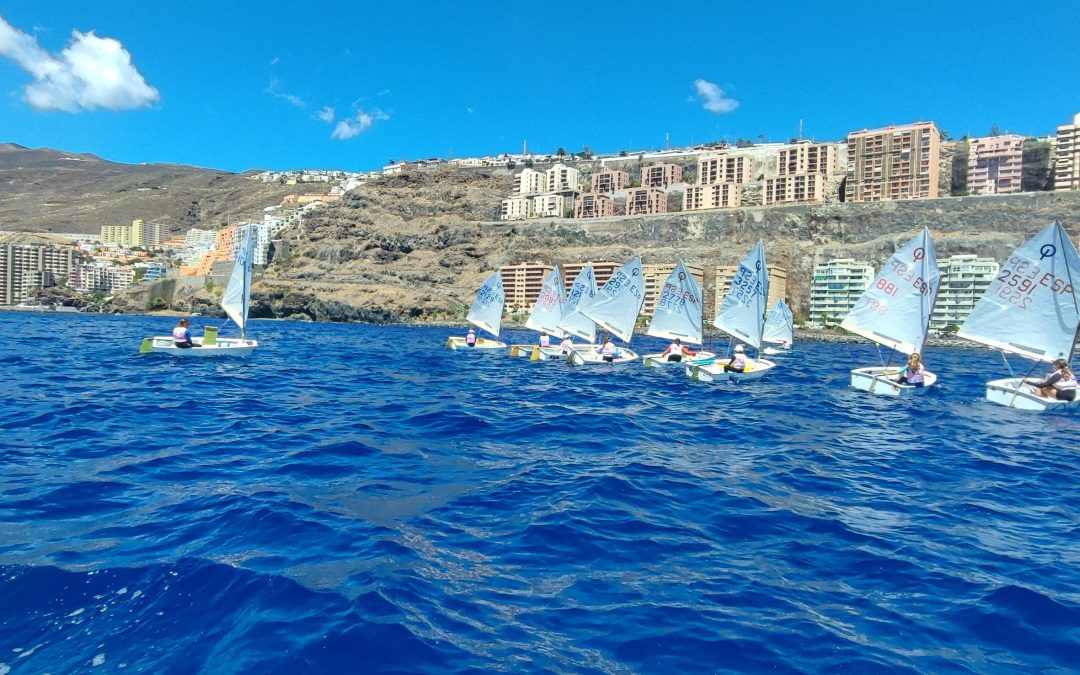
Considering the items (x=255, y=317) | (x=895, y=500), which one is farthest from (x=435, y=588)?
(x=255, y=317)

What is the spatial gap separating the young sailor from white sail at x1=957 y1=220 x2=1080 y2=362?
0.40 meters

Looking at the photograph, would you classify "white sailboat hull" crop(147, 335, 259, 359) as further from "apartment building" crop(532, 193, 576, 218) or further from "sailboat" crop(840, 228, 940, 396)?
"apartment building" crop(532, 193, 576, 218)

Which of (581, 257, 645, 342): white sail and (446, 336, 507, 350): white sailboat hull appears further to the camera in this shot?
(446, 336, 507, 350): white sailboat hull

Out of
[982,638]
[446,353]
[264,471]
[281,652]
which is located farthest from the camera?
[446,353]

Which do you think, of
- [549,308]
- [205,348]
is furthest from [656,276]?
[205,348]

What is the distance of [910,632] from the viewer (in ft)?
16.9

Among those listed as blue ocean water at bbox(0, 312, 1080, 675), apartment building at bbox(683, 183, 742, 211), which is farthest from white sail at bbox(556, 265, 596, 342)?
apartment building at bbox(683, 183, 742, 211)

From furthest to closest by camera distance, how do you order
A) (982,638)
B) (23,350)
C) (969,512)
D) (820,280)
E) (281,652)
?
(820,280)
(23,350)
(969,512)
(982,638)
(281,652)

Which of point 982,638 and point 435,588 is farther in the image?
point 435,588

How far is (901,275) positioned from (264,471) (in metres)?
21.3

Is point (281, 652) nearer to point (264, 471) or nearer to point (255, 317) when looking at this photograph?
point (264, 471)

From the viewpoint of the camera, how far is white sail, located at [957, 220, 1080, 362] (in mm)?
18984

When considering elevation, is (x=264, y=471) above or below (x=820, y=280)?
below

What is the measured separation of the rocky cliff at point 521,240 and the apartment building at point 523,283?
4.76 meters
